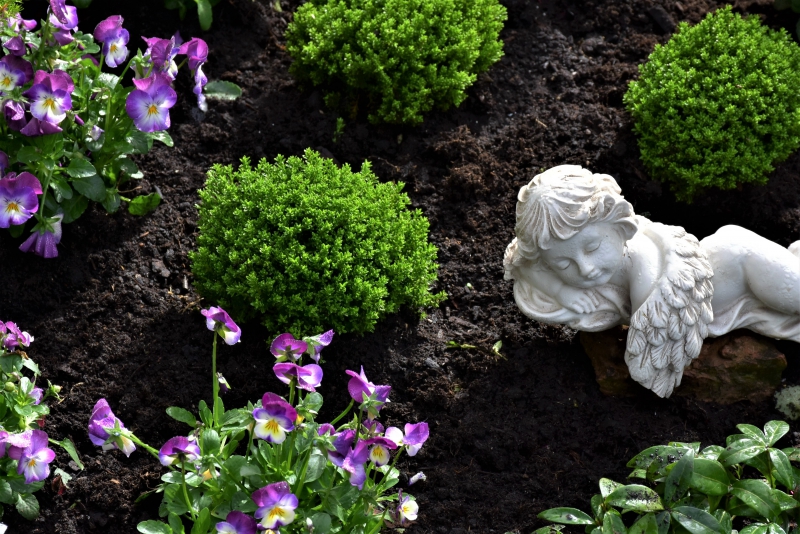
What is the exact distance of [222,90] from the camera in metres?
4.98

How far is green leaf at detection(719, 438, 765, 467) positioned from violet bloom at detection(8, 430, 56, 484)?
2363 millimetres

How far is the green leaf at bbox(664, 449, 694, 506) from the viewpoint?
3.41 meters

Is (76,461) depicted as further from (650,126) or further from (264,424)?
(650,126)

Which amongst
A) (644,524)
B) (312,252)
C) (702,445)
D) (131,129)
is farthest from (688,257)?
(131,129)

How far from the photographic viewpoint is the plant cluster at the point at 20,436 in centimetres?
316

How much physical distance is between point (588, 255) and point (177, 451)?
1.69m

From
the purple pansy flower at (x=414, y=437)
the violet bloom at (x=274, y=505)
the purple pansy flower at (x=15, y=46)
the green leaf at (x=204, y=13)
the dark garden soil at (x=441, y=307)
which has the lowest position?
the dark garden soil at (x=441, y=307)

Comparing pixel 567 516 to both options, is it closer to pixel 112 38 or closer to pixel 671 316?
pixel 671 316

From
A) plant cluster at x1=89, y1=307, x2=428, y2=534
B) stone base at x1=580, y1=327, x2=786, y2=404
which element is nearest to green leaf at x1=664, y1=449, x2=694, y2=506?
stone base at x1=580, y1=327, x2=786, y2=404

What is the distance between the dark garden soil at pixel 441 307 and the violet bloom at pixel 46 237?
0.77ft

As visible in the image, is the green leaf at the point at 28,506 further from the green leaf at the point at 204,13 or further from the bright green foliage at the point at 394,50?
the green leaf at the point at 204,13

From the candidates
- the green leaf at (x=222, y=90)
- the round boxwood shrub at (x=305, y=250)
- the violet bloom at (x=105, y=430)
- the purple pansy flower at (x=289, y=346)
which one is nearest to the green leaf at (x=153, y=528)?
the violet bloom at (x=105, y=430)

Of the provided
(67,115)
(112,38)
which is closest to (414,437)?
(67,115)

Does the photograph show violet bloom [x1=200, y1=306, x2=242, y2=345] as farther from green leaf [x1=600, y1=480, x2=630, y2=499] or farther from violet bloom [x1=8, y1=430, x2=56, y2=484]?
green leaf [x1=600, y1=480, x2=630, y2=499]
